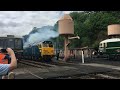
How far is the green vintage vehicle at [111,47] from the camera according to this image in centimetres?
3046

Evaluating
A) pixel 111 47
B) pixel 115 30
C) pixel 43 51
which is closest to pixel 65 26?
pixel 43 51

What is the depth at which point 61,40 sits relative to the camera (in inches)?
1508

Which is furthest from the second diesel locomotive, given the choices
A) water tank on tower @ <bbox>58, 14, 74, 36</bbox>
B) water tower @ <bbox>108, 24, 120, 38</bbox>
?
water tower @ <bbox>108, 24, 120, 38</bbox>

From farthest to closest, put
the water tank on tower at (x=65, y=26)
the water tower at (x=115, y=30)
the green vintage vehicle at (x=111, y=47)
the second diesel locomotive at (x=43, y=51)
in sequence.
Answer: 1. the water tank on tower at (x=65, y=26)
2. the second diesel locomotive at (x=43, y=51)
3. the green vintage vehicle at (x=111, y=47)
4. the water tower at (x=115, y=30)

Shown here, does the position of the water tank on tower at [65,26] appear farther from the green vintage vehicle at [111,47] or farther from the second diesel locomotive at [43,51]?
the green vintage vehicle at [111,47]

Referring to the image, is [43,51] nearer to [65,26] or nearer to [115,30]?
[65,26]

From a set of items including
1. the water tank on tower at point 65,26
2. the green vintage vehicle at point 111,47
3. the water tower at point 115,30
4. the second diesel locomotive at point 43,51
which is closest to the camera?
the water tower at point 115,30

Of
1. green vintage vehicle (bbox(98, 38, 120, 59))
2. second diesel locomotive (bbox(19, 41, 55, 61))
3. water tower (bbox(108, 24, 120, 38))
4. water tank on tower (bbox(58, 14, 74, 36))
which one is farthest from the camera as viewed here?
water tank on tower (bbox(58, 14, 74, 36))

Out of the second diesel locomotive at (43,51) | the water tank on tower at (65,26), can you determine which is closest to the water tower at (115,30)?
the water tank on tower at (65,26)

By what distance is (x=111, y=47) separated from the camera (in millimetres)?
31641

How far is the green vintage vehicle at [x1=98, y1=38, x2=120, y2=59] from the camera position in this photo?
30461mm

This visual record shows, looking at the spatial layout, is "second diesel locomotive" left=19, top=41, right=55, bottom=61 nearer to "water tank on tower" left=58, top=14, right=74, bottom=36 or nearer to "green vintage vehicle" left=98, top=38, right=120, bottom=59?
"water tank on tower" left=58, top=14, right=74, bottom=36
